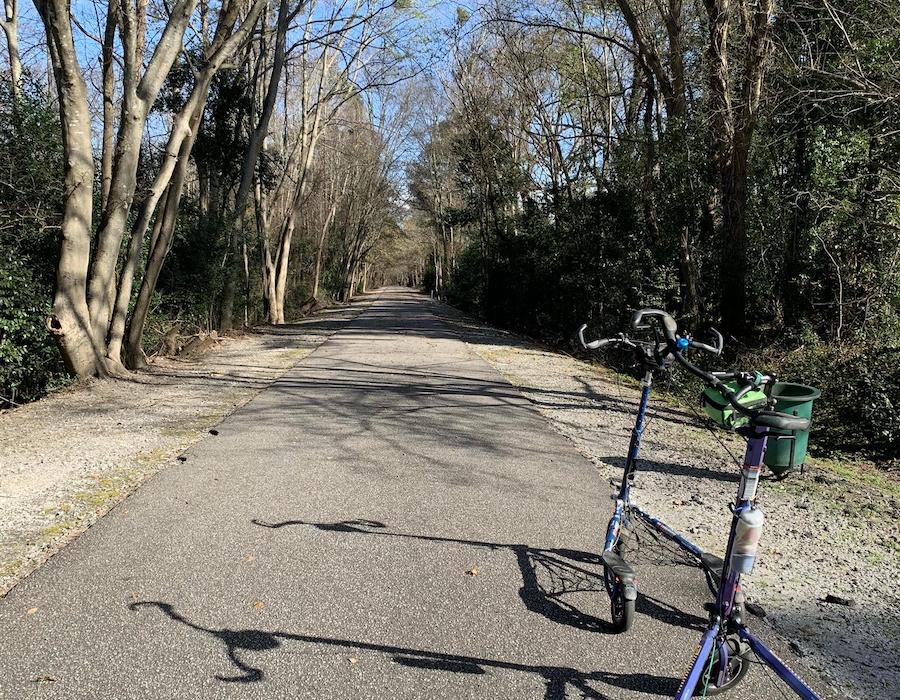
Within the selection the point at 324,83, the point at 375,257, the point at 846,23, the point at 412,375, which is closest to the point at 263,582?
the point at 412,375

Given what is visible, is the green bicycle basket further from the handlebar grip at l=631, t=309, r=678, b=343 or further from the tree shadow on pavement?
the tree shadow on pavement

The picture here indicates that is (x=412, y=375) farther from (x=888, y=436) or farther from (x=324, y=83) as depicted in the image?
(x=324, y=83)

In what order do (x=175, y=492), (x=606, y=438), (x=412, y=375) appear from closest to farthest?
(x=175, y=492), (x=606, y=438), (x=412, y=375)

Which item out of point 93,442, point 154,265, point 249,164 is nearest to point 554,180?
point 249,164

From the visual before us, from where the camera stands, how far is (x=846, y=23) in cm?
1115

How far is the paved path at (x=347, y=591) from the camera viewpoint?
A: 2729mm

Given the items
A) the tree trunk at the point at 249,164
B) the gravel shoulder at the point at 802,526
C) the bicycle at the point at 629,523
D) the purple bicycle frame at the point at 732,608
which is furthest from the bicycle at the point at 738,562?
the tree trunk at the point at 249,164

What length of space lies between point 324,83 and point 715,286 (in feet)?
51.0

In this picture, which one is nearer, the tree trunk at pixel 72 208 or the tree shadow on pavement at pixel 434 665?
the tree shadow on pavement at pixel 434 665

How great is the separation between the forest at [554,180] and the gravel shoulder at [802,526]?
265cm

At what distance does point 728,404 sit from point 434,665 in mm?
1634

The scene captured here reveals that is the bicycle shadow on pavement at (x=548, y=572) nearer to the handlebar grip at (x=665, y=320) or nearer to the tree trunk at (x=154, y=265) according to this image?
the handlebar grip at (x=665, y=320)

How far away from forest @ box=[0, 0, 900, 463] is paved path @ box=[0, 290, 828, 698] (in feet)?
16.7

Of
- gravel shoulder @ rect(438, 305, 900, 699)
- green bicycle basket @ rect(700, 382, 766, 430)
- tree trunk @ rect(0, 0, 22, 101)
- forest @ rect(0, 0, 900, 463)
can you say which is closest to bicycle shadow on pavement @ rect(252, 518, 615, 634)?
gravel shoulder @ rect(438, 305, 900, 699)
